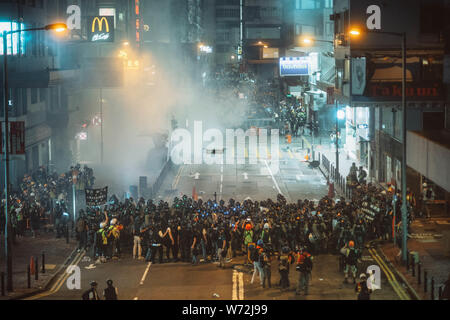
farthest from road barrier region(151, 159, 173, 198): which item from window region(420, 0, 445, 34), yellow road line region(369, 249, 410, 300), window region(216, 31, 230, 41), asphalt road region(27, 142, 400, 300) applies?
window region(216, 31, 230, 41)

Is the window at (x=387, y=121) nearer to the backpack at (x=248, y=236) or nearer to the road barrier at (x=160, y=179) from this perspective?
the road barrier at (x=160, y=179)

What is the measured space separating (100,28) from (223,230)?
76.7 feet

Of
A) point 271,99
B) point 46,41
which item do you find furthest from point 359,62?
point 271,99

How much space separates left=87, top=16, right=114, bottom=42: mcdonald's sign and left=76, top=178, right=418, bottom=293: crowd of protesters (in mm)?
18943

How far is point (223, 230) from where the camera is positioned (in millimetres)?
22969

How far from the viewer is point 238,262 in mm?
23234

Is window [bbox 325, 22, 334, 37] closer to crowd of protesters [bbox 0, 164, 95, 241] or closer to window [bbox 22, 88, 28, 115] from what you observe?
window [bbox 22, 88, 28, 115]

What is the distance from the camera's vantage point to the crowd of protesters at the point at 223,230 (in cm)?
2312

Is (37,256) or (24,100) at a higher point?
(24,100)

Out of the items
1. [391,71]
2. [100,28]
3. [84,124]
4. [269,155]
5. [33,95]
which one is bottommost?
[269,155]

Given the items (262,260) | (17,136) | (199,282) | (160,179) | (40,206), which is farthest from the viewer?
(160,179)

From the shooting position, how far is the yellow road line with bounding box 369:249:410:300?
19.0m

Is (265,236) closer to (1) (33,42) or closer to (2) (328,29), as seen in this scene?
(1) (33,42)
